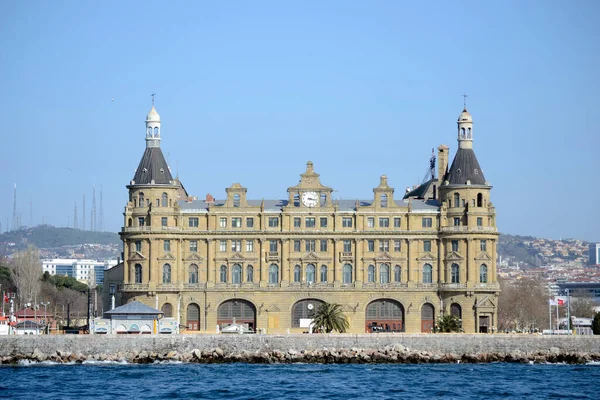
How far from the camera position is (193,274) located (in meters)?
127

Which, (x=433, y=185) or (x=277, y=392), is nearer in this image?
(x=277, y=392)

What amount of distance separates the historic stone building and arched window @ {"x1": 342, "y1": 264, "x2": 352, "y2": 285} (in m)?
0.09

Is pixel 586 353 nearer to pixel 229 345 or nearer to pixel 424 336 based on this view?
pixel 424 336

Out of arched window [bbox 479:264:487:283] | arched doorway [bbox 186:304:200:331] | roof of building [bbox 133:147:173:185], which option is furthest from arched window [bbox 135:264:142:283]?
arched window [bbox 479:264:487:283]

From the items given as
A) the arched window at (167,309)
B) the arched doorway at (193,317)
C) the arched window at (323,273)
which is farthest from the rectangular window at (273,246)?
the arched window at (167,309)

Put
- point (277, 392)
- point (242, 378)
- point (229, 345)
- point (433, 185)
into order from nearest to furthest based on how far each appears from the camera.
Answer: point (277, 392)
point (242, 378)
point (229, 345)
point (433, 185)

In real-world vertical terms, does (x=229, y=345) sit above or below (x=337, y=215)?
below

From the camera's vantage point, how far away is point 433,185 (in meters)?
136

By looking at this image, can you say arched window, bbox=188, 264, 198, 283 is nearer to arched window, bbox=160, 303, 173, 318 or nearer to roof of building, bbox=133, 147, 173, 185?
arched window, bbox=160, 303, 173, 318

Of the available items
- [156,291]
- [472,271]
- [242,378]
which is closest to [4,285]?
[156,291]

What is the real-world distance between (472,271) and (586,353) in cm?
1922

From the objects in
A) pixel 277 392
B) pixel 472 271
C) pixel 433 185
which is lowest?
pixel 277 392

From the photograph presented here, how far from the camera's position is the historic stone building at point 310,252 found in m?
126

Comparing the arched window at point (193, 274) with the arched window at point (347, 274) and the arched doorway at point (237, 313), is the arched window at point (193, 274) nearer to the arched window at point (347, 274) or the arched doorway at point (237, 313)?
the arched doorway at point (237, 313)
